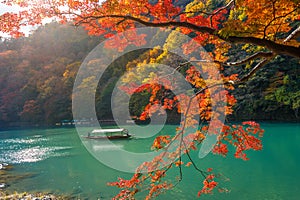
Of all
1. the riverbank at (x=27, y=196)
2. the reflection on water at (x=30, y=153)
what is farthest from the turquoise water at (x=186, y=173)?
the riverbank at (x=27, y=196)

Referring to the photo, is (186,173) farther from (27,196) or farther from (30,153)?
(30,153)

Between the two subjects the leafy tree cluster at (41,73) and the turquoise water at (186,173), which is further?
the leafy tree cluster at (41,73)

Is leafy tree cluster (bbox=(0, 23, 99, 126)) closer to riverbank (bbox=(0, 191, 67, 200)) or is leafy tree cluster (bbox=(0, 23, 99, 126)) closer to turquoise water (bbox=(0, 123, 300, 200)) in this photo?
turquoise water (bbox=(0, 123, 300, 200))

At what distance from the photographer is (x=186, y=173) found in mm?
8945

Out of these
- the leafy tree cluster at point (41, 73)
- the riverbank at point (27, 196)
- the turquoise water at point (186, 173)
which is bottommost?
the riverbank at point (27, 196)

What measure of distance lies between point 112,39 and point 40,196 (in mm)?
5313

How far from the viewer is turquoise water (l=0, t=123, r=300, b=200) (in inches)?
280

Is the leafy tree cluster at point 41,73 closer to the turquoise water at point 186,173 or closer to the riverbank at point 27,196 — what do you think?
the turquoise water at point 186,173

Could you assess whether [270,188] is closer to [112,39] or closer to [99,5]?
[112,39]

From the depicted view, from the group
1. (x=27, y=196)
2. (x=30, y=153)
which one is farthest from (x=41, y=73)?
(x=27, y=196)

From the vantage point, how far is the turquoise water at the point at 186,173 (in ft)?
23.3

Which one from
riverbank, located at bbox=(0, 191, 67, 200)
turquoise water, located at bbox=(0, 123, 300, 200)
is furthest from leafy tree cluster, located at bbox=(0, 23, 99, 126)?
riverbank, located at bbox=(0, 191, 67, 200)

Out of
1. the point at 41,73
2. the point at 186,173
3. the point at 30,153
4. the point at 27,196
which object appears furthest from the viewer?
the point at 41,73

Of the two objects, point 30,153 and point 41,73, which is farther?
point 41,73
